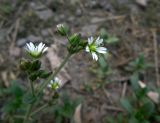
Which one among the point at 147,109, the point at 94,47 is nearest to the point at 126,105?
the point at 147,109

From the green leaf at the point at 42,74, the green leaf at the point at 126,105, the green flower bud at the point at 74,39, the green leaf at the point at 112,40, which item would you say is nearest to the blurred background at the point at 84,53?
the green leaf at the point at 112,40

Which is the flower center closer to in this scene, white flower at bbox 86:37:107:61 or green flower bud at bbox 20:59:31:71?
white flower at bbox 86:37:107:61

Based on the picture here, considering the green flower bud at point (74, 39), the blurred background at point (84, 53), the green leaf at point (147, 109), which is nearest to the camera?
the green flower bud at point (74, 39)

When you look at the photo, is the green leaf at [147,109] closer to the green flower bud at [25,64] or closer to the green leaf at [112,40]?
the green leaf at [112,40]

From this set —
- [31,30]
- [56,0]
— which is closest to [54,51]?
[31,30]

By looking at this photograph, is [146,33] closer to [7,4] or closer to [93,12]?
[93,12]

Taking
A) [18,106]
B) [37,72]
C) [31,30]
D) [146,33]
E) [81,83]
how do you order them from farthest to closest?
[146,33], [31,30], [81,83], [18,106], [37,72]

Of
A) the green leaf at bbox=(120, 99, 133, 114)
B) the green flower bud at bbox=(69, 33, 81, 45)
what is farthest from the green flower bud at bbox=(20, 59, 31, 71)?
the green leaf at bbox=(120, 99, 133, 114)

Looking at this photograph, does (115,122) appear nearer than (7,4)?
Yes
